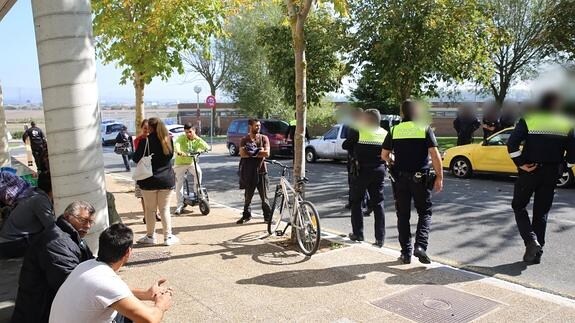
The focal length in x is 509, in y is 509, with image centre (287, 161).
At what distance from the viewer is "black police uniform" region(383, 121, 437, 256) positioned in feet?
19.0

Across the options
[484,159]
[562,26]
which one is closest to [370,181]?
[484,159]

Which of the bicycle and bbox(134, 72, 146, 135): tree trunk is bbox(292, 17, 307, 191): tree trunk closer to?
the bicycle

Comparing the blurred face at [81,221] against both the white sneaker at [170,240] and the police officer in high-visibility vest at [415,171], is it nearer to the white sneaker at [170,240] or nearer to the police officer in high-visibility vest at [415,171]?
the white sneaker at [170,240]

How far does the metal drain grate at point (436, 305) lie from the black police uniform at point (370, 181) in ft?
5.72

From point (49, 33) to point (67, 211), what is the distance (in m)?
1.43

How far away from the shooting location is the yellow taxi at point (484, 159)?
12289mm

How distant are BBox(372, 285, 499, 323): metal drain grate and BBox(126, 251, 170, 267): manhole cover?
2.77 m

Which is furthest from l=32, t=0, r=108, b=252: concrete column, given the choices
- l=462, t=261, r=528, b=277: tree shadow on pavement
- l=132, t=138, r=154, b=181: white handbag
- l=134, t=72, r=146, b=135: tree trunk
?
l=134, t=72, r=146, b=135: tree trunk

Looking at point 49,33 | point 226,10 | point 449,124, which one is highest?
point 226,10

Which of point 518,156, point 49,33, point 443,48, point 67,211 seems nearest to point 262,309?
point 67,211

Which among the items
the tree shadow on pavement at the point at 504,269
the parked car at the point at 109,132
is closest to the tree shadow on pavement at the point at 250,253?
the tree shadow on pavement at the point at 504,269

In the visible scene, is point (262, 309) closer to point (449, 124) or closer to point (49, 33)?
point (49, 33)

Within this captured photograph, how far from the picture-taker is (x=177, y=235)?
7.46 metres

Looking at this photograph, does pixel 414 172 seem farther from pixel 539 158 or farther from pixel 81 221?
pixel 81 221
